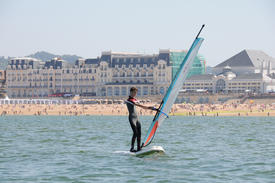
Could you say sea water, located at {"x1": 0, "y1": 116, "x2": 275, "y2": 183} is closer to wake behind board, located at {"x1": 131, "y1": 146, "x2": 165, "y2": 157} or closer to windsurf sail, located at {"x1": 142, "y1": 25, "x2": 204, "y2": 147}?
wake behind board, located at {"x1": 131, "y1": 146, "x2": 165, "y2": 157}

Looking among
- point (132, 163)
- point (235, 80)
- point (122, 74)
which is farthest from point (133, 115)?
point (122, 74)

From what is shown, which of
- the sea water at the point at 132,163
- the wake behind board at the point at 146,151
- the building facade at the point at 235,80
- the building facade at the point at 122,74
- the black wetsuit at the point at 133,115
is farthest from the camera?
the building facade at the point at 122,74

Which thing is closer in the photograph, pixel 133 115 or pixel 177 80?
pixel 133 115

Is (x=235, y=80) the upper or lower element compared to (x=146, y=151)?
upper

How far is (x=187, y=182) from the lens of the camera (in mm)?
19953

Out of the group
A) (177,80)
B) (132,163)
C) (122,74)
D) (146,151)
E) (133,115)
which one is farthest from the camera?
(122,74)

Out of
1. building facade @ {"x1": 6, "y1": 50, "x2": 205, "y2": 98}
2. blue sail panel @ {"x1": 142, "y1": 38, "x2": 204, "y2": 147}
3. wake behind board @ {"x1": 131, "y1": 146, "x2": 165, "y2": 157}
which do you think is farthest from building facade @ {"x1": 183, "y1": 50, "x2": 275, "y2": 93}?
blue sail panel @ {"x1": 142, "y1": 38, "x2": 204, "y2": 147}

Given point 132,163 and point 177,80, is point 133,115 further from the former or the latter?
point 177,80

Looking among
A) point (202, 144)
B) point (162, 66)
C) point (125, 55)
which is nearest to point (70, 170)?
point (202, 144)

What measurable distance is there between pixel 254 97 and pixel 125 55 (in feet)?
198

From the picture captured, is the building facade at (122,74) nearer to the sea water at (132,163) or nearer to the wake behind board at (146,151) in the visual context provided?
the sea water at (132,163)

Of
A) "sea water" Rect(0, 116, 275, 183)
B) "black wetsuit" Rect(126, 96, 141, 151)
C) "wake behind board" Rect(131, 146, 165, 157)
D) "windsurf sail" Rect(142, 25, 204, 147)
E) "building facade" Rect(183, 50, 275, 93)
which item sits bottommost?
"sea water" Rect(0, 116, 275, 183)

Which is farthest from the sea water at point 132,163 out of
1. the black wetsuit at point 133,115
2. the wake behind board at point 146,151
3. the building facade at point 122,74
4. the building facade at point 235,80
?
the building facade at point 122,74

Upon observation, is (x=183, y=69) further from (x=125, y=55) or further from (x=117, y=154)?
(x=125, y=55)
